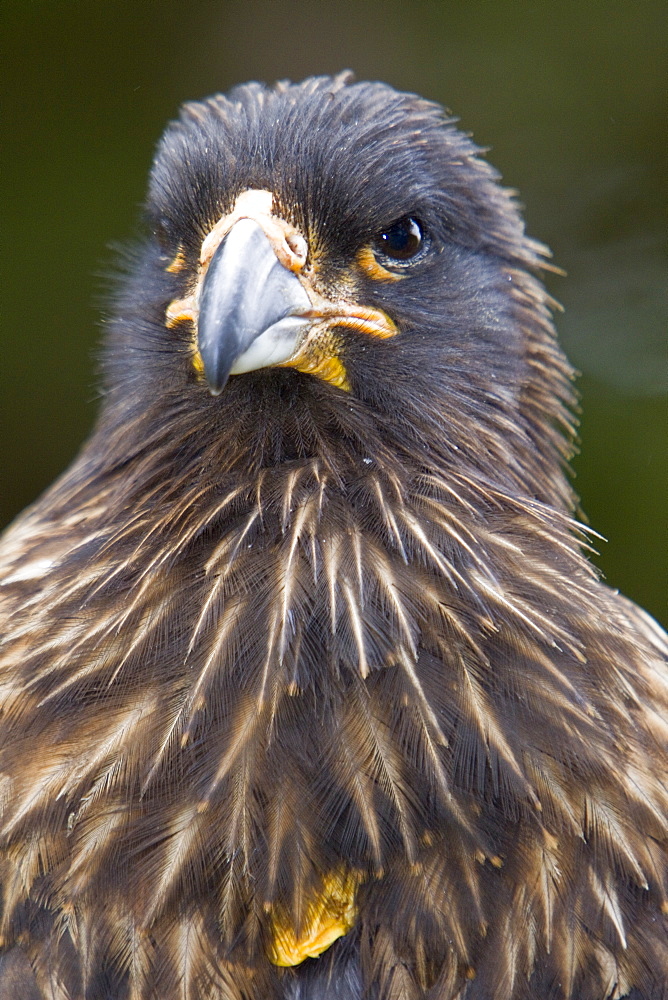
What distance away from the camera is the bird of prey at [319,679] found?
1421 mm

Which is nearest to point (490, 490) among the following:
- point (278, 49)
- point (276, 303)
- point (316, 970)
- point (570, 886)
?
point (276, 303)

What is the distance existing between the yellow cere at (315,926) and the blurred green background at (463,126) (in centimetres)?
230

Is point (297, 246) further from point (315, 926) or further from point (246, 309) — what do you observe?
point (315, 926)

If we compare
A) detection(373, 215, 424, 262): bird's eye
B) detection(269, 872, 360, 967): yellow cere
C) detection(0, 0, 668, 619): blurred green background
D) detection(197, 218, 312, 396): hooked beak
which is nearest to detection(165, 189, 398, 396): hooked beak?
detection(197, 218, 312, 396): hooked beak

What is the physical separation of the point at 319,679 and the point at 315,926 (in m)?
0.31

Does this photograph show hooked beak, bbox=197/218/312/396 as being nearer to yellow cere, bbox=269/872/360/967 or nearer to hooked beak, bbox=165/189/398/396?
hooked beak, bbox=165/189/398/396

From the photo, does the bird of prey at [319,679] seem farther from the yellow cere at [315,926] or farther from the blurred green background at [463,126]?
the blurred green background at [463,126]

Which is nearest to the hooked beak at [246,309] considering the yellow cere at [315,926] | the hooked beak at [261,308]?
the hooked beak at [261,308]

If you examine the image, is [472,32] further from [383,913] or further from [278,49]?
[383,913]

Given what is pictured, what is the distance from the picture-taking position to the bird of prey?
1421 mm

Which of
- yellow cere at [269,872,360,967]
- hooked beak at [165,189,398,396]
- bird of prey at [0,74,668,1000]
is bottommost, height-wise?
yellow cere at [269,872,360,967]

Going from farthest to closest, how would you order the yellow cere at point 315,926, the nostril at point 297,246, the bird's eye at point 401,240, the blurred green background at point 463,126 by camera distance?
the blurred green background at point 463,126 < the bird's eye at point 401,240 < the nostril at point 297,246 < the yellow cere at point 315,926

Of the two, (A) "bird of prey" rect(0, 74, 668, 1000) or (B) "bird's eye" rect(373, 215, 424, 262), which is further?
(B) "bird's eye" rect(373, 215, 424, 262)

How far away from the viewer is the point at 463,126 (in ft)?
12.5
